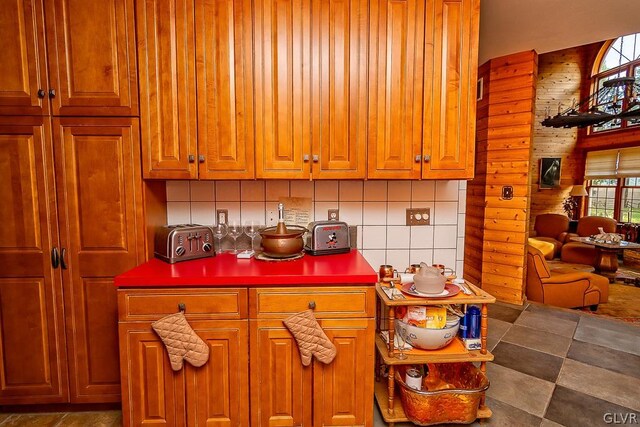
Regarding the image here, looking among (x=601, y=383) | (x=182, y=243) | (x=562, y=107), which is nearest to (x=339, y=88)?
(x=182, y=243)

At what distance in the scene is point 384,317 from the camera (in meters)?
2.07

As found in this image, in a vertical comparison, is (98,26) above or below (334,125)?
above

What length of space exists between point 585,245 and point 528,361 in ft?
14.4

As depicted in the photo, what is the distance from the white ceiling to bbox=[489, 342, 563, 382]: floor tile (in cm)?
272

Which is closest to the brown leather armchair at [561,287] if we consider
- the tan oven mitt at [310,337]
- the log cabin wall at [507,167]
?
the log cabin wall at [507,167]

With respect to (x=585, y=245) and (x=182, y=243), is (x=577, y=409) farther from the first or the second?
(x=585, y=245)

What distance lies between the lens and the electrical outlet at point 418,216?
2055mm

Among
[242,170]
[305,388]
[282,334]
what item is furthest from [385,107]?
[305,388]

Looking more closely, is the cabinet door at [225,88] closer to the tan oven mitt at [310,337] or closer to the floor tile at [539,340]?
the tan oven mitt at [310,337]

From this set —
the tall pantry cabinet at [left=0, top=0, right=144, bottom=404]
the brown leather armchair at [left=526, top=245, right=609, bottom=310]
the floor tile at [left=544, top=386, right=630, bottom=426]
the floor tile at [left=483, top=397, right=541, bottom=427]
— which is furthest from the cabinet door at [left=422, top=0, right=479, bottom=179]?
the brown leather armchair at [left=526, top=245, right=609, bottom=310]

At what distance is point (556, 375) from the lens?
214 cm

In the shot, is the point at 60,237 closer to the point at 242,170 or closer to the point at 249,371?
the point at 242,170

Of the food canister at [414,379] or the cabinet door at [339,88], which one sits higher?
the cabinet door at [339,88]

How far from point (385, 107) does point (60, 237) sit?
1833mm
